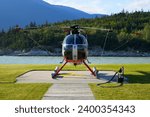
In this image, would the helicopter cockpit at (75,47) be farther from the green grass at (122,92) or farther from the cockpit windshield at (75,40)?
the green grass at (122,92)

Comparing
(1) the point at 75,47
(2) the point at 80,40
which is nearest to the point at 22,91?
(1) the point at 75,47

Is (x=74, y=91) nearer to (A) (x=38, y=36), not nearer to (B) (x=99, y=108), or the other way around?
(B) (x=99, y=108)

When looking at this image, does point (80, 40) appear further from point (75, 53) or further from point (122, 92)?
point (122, 92)

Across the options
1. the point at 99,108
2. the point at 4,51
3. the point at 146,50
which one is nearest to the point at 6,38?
the point at 4,51

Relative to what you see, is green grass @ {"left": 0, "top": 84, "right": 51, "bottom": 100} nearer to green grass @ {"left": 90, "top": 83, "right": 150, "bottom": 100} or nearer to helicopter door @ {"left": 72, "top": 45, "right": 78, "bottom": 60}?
green grass @ {"left": 90, "top": 83, "right": 150, "bottom": 100}

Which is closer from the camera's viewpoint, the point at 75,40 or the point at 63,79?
the point at 63,79

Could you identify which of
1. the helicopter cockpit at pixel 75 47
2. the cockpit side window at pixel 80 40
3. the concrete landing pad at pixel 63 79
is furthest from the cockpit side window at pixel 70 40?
the concrete landing pad at pixel 63 79

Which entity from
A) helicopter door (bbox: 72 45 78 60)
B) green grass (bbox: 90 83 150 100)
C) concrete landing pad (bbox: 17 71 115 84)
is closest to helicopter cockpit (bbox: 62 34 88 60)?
helicopter door (bbox: 72 45 78 60)

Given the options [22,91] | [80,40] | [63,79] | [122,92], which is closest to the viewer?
[122,92]
